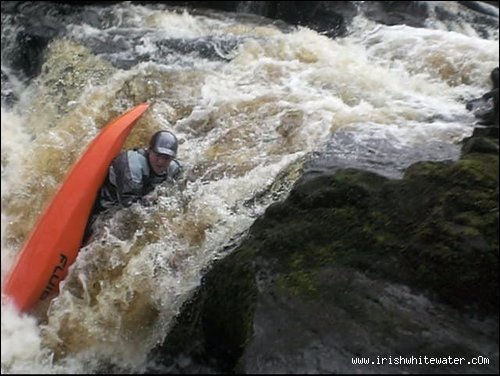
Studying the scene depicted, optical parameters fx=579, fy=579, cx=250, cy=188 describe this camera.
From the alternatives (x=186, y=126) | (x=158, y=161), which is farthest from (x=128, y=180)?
(x=186, y=126)

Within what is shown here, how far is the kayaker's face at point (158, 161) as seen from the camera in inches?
192

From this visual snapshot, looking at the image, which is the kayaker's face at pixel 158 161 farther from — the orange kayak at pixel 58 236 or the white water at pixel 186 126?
the orange kayak at pixel 58 236

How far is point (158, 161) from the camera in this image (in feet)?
16.1

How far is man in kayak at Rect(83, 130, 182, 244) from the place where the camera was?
4.86m

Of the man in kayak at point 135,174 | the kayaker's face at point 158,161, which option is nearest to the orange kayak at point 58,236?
the man in kayak at point 135,174

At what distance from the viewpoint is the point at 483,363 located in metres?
2.91

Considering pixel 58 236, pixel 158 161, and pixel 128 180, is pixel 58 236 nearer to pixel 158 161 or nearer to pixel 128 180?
pixel 128 180

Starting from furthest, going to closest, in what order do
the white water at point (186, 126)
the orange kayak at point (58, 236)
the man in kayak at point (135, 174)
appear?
the man in kayak at point (135, 174), the orange kayak at point (58, 236), the white water at point (186, 126)

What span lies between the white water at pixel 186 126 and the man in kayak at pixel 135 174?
0.12 m

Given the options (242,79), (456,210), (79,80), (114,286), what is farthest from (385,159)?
(79,80)

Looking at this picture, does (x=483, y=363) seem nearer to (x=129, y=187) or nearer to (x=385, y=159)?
(x=385, y=159)

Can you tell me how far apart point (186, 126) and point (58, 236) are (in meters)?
2.22

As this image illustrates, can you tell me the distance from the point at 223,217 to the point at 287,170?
75 cm

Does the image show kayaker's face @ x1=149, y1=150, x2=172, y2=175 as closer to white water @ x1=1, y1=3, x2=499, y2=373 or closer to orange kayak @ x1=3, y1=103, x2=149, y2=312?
white water @ x1=1, y1=3, x2=499, y2=373
